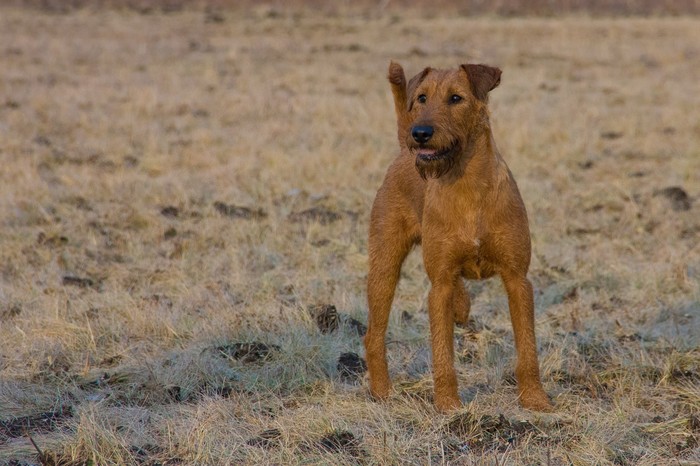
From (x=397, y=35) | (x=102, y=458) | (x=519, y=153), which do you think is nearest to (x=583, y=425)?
(x=102, y=458)

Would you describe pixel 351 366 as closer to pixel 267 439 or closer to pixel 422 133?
pixel 267 439

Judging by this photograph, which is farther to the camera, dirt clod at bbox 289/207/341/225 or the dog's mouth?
dirt clod at bbox 289/207/341/225

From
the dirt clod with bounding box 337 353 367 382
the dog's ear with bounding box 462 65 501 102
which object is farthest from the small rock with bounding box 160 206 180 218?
the dog's ear with bounding box 462 65 501 102

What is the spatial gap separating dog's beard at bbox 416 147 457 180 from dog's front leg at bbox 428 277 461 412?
0.53m

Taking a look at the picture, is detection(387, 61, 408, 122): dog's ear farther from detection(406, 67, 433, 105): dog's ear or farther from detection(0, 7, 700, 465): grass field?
detection(0, 7, 700, 465): grass field

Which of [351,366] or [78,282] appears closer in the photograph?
[351,366]

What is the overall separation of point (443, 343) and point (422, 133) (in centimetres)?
105

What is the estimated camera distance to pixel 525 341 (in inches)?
183

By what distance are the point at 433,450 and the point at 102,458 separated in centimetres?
145

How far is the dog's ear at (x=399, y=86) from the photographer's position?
512 cm

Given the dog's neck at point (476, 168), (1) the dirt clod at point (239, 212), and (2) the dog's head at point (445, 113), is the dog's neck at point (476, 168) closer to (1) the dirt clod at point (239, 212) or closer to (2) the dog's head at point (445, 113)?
(2) the dog's head at point (445, 113)

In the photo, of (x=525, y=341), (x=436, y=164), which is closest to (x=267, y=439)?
(x=525, y=341)

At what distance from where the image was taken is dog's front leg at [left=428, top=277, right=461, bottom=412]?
4609 millimetres

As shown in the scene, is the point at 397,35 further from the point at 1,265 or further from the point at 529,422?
the point at 529,422
